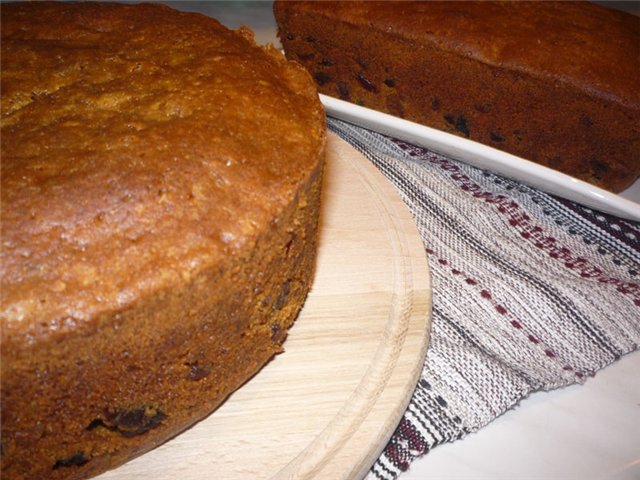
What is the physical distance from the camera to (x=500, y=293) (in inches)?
59.5

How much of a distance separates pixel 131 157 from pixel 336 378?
602 mm

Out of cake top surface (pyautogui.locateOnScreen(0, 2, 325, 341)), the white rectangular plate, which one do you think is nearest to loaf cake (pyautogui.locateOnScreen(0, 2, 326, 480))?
cake top surface (pyautogui.locateOnScreen(0, 2, 325, 341))

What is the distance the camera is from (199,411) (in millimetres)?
1027

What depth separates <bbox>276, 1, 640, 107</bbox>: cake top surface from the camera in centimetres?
210

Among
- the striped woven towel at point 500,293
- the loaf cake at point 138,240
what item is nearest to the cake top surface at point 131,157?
the loaf cake at point 138,240

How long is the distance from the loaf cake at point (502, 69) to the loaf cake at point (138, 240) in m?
1.25

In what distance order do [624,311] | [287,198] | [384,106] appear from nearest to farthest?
[287,198]
[624,311]
[384,106]

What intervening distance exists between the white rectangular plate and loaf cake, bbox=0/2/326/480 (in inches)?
27.6

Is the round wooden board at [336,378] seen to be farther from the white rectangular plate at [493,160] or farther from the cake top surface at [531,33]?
the cake top surface at [531,33]

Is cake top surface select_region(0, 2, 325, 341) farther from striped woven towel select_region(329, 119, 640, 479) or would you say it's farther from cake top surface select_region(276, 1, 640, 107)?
cake top surface select_region(276, 1, 640, 107)

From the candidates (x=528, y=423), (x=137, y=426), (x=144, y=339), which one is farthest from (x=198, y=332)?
(x=528, y=423)

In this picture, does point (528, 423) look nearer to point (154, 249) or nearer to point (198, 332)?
point (198, 332)

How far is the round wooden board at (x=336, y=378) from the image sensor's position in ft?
3.28

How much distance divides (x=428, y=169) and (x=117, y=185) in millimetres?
1311
